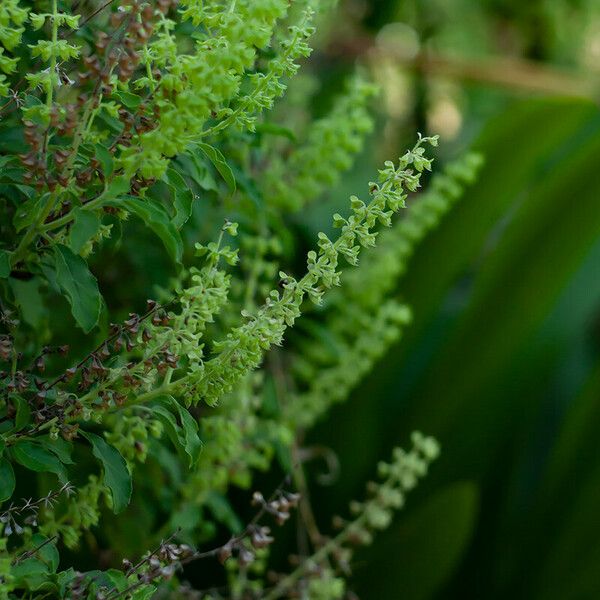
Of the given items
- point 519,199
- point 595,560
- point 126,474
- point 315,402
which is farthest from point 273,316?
point 519,199

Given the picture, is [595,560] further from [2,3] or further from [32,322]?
[2,3]

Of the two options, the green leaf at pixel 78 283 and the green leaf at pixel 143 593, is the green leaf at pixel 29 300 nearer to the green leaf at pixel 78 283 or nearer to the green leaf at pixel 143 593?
the green leaf at pixel 78 283

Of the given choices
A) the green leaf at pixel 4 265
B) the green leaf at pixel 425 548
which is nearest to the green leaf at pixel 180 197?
the green leaf at pixel 4 265

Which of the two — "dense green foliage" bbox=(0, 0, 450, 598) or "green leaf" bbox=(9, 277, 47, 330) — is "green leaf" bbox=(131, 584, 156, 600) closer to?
"dense green foliage" bbox=(0, 0, 450, 598)

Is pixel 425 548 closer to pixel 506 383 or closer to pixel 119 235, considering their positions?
pixel 506 383

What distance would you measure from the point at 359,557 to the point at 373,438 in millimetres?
224

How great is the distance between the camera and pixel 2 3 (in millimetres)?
595

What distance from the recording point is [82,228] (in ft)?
2.01

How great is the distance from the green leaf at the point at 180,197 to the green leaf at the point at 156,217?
0.07 feet

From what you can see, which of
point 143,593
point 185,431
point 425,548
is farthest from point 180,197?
point 425,548

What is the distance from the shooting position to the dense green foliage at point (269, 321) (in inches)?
25.1

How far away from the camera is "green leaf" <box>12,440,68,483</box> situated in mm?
645

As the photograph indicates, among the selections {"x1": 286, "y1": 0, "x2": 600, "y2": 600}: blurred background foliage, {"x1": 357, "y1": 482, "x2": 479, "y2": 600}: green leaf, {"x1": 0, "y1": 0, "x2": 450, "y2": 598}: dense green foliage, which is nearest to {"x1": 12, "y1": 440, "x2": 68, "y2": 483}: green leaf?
{"x1": 0, "y1": 0, "x2": 450, "y2": 598}: dense green foliage

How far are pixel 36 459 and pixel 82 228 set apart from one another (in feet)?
0.51
